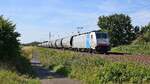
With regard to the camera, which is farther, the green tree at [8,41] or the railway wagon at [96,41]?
the railway wagon at [96,41]

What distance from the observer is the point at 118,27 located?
107 metres

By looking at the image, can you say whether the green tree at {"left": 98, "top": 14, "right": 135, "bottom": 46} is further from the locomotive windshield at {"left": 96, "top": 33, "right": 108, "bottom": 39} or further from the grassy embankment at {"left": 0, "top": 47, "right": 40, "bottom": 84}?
the grassy embankment at {"left": 0, "top": 47, "right": 40, "bottom": 84}

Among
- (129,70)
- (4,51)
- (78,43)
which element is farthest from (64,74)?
(78,43)

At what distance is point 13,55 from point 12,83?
1511 centimetres

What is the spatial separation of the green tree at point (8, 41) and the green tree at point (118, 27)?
65135 millimetres

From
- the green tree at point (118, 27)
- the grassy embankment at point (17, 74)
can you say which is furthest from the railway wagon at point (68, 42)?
the grassy embankment at point (17, 74)

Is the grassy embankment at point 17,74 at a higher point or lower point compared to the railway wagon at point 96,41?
lower

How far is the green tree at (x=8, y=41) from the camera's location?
34.5m

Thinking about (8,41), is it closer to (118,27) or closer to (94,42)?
(94,42)

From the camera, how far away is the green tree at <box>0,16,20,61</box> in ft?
113

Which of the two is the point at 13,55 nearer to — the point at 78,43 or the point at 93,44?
the point at 93,44

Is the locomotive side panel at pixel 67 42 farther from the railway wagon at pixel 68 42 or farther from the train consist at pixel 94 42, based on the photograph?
the train consist at pixel 94 42

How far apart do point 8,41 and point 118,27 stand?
73.7m

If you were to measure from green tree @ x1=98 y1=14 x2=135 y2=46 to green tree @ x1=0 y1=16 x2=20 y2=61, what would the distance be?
214 ft
